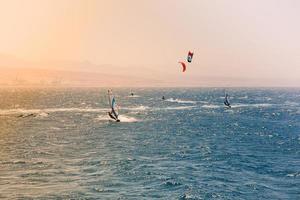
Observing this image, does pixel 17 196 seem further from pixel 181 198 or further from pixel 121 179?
pixel 181 198

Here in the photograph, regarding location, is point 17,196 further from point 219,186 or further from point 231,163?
point 231,163

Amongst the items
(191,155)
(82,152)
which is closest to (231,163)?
(191,155)

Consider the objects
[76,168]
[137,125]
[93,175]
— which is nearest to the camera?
[93,175]

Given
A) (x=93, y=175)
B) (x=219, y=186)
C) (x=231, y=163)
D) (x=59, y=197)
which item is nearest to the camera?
(x=59, y=197)

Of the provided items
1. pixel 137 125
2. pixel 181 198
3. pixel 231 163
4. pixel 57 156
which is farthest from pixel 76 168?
pixel 137 125

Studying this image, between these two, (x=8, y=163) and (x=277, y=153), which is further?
(x=277, y=153)

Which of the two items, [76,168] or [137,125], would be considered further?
[137,125]

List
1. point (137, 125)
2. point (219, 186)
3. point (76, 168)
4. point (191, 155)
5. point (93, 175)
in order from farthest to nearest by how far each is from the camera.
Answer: point (137, 125) < point (191, 155) < point (76, 168) < point (93, 175) < point (219, 186)

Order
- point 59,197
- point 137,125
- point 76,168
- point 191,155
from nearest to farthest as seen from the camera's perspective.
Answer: point 59,197 → point 76,168 → point 191,155 → point 137,125
